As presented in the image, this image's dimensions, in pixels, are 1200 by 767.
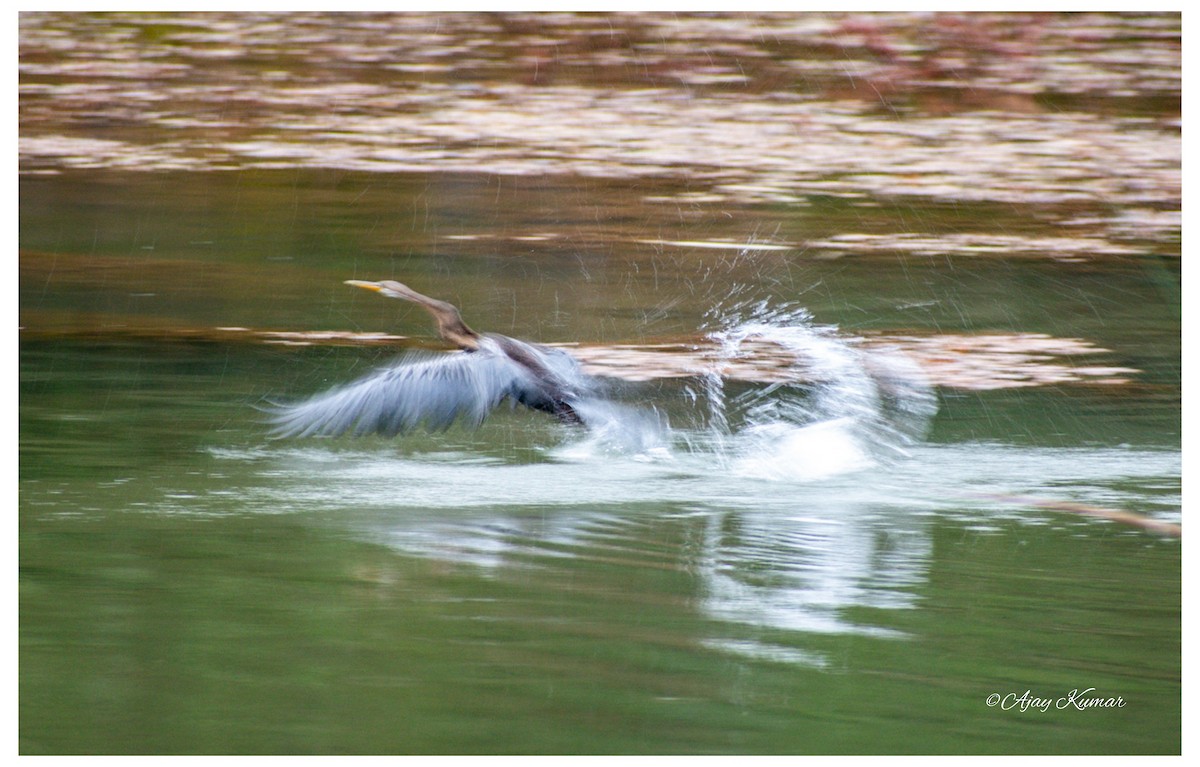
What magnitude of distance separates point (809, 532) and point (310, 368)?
1.26m

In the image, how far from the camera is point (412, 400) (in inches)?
92.1

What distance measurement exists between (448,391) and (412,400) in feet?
0.23

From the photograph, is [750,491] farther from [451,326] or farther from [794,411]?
[451,326]

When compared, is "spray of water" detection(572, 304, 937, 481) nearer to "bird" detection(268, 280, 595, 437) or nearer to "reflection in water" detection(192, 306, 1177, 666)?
"reflection in water" detection(192, 306, 1177, 666)

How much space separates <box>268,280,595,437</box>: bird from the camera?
2.33 m

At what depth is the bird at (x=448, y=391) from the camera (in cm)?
233

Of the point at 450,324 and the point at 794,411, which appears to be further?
the point at 794,411

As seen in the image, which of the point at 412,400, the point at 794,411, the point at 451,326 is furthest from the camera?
the point at 794,411

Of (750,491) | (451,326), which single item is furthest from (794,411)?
(451,326)

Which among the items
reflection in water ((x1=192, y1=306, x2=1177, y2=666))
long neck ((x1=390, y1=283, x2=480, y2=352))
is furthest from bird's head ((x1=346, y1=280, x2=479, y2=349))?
reflection in water ((x1=192, y1=306, x2=1177, y2=666))

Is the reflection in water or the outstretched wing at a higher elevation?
the outstretched wing

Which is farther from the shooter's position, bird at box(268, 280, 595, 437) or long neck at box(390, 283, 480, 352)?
long neck at box(390, 283, 480, 352)

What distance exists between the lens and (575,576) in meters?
2.38

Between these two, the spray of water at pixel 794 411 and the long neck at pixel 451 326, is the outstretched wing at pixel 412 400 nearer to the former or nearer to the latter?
the long neck at pixel 451 326
